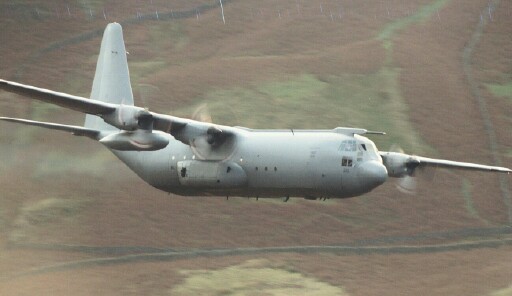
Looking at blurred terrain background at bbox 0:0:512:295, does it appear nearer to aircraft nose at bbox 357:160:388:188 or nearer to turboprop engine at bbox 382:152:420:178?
turboprop engine at bbox 382:152:420:178

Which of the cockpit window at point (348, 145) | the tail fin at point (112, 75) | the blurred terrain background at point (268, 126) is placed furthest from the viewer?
the blurred terrain background at point (268, 126)

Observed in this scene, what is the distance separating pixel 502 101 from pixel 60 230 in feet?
120

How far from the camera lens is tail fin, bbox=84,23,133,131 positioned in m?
51.9

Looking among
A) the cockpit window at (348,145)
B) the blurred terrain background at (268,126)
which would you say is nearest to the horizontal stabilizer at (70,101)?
the blurred terrain background at (268,126)

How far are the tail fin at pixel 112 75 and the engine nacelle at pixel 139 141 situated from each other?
27.8 feet

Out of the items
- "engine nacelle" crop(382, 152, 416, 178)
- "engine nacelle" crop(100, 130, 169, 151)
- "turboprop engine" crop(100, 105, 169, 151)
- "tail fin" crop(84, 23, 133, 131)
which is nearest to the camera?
"turboprop engine" crop(100, 105, 169, 151)

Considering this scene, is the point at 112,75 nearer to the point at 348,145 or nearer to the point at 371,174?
the point at 348,145

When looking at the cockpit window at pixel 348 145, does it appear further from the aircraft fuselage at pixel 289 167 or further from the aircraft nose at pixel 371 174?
the aircraft nose at pixel 371 174

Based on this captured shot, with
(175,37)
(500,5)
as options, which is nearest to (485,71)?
(500,5)

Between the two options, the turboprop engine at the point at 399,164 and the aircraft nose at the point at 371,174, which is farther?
the turboprop engine at the point at 399,164

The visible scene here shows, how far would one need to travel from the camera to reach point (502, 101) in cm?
8038

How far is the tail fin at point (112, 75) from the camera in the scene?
2042 inches

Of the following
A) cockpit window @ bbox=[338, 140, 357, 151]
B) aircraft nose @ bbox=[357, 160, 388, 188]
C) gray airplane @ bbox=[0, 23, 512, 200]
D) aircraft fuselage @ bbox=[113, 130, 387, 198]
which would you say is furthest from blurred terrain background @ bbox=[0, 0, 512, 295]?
aircraft nose @ bbox=[357, 160, 388, 188]

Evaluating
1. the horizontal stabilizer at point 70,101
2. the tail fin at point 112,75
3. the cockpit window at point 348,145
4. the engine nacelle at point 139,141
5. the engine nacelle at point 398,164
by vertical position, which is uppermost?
the tail fin at point 112,75
